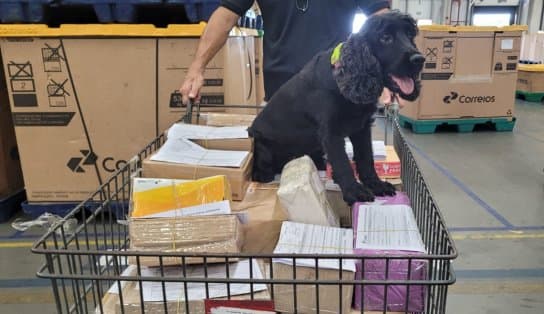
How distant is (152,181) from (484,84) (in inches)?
179

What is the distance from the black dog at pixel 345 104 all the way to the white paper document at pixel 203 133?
0.04 metres

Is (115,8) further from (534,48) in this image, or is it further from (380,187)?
(534,48)

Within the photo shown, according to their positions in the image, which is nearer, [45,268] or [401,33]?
[45,268]

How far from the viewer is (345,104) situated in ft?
3.35

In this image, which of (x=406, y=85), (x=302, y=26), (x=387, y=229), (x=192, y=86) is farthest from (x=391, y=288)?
(x=302, y=26)

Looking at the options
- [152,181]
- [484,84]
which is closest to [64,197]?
[152,181]

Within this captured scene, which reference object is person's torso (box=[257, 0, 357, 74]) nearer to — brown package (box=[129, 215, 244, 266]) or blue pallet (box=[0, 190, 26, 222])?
brown package (box=[129, 215, 244, 266])

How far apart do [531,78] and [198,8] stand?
224 inches

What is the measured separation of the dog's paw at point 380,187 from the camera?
106 cm

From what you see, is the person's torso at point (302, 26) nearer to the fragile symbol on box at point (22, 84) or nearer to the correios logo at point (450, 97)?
the fragile symbol on box at point (22, 84)

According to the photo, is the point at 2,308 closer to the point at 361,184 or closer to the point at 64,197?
the point at 64,197

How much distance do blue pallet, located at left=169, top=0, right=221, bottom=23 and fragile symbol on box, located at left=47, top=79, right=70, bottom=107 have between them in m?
0.70

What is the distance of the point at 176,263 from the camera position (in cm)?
79

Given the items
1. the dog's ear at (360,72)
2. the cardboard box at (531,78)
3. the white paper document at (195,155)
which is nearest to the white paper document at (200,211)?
the white paper document at (195,155)
